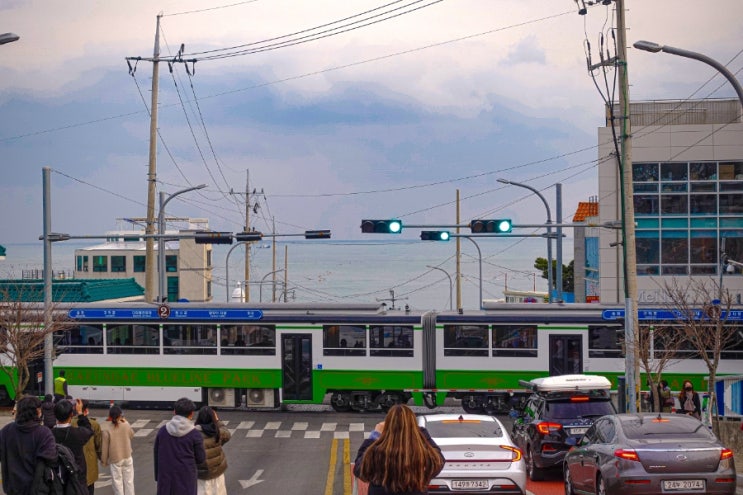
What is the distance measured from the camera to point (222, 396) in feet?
107

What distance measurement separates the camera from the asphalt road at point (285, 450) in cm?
1911

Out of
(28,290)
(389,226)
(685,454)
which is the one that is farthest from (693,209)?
(685,454)

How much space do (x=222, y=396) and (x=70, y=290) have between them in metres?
18.6

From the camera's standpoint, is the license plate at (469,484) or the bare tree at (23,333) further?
the bare tree at (23,333)

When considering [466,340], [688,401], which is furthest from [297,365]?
[688,401]

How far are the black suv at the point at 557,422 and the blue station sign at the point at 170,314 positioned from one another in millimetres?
14512

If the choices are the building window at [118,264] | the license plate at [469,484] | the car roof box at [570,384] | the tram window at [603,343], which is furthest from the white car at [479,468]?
the building window at [118,264]

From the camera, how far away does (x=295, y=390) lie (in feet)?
105

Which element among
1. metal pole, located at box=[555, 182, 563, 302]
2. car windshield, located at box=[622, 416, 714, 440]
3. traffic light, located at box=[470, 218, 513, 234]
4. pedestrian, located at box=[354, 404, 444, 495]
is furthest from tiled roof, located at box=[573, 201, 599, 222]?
pedestrian, located at box=[354, 404, 444, 495]

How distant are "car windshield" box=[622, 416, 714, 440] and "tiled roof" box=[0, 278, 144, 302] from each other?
26.6m

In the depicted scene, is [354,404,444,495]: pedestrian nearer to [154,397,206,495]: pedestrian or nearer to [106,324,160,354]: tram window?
[154,397,206,495]: pedestrian

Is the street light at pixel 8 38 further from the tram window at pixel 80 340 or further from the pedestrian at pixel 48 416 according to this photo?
the tram window at pixel 80 340

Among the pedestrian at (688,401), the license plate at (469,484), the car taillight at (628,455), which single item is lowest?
the pedestrian at (688,401)

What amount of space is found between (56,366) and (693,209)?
34.7 m
